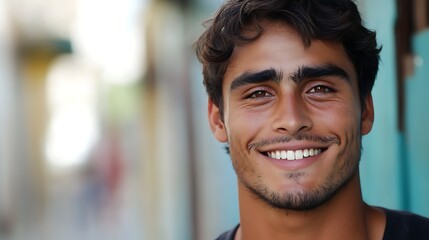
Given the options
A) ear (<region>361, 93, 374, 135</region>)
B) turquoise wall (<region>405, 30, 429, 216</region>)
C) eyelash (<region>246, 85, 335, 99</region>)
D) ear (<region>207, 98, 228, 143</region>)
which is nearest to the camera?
eyelash (<region>246, 85, 335, 99</region>)

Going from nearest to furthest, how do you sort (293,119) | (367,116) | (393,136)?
(293,119) < (367,116) < (393,136)

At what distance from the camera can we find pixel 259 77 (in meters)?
2.51

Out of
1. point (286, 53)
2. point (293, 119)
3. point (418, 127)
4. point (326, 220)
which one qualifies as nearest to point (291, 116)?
point (293, 119)

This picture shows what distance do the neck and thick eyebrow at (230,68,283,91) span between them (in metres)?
0.38

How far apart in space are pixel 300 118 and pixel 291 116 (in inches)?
1.2

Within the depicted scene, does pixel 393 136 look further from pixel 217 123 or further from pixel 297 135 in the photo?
pixel 297 135

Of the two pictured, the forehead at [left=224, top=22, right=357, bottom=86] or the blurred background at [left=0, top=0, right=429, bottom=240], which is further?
the blurred background at [left=0, top=0, right=429, bottom=240]

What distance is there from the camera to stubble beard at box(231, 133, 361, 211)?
2.42 m

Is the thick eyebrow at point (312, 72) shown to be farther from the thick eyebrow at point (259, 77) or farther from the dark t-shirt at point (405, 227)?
the dark t-shirt at point (405, 227)

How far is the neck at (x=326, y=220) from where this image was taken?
8.23 feet

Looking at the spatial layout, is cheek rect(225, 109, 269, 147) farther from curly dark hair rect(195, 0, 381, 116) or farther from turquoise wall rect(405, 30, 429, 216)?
turquoise wall rect(405, 30, 429, 216)

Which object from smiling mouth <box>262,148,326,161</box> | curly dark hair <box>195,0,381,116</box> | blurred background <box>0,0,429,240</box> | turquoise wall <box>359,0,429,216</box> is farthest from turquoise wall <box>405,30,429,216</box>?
blurred background <box>0,0,429,240</box>

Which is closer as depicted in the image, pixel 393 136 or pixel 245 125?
pixel 245 125

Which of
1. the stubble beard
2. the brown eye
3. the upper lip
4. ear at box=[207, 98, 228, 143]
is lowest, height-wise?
the stubble beard
